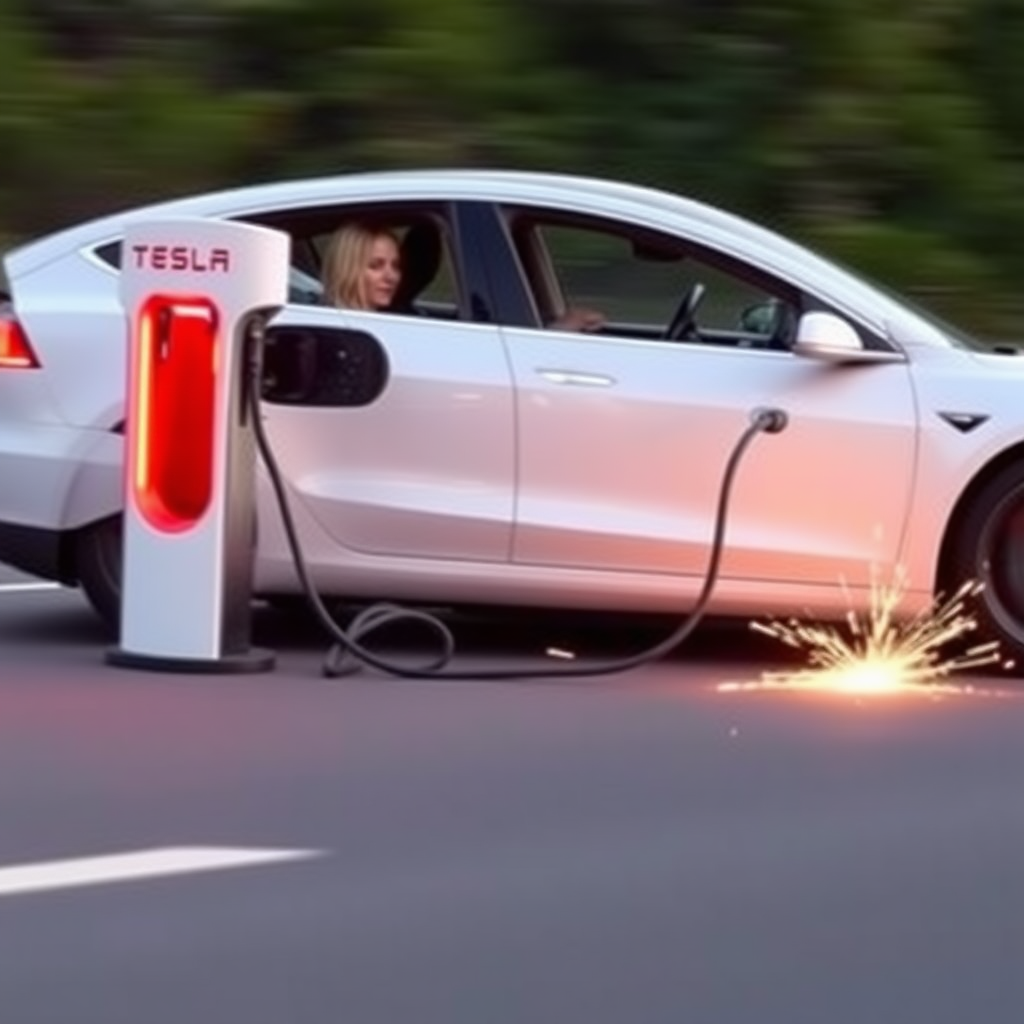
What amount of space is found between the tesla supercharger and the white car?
13.2 inches

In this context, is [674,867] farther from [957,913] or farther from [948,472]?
[948,472]

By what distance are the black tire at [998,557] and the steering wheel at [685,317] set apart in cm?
115

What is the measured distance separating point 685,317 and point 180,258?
5.85 ft

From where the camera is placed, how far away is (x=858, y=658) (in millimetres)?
10383

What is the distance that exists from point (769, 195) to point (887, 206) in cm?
74

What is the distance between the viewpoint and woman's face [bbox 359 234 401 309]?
10.4 metres

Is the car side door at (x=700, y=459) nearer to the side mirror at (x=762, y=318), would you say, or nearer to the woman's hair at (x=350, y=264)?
the side mirror at (x=762, y=318)

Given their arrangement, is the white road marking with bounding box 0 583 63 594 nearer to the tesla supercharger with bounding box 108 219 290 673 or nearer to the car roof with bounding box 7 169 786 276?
the car roof with bounding box 7 169 786 276

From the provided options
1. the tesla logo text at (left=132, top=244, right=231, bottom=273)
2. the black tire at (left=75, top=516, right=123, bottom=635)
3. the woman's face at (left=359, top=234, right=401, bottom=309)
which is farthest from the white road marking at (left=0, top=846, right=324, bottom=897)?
the woman's face at (left=359, top=234, right=401, bottom=309)

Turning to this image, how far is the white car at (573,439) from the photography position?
1011 centimetres

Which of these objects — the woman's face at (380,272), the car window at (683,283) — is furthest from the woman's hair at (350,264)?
the car window at (683,283)

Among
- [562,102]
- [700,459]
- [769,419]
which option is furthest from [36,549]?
[562,102]

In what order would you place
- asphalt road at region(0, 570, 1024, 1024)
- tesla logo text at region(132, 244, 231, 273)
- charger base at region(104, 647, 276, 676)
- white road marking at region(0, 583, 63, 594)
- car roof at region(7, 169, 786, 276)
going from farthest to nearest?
white road marking at region(0, 583, 63, 594) → car roof at region(7, 169, 786, 276) → charger base at region(104, 647, 276, 676) → tesla logo text at region(132, 244, 231, 273) → asphalt road at region(0, 570, 1024, 1024)

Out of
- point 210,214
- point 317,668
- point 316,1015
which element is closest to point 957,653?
point 317,668
